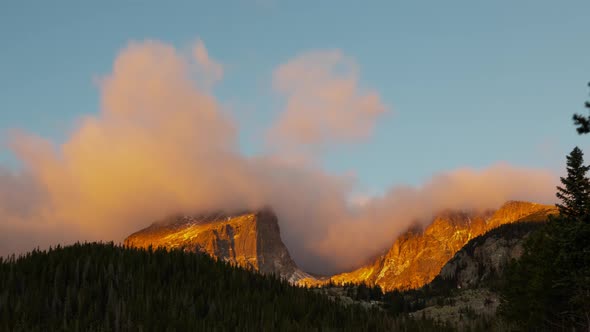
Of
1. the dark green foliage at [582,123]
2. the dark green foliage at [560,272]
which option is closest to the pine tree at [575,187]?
the dark green foliage at [560,272]

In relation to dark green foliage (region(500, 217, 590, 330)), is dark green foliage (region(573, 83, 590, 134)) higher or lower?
higher

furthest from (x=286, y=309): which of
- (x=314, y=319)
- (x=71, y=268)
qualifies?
(x=71, y=268)

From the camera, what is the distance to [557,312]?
79.7 m

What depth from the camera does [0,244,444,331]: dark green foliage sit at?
20.7 m

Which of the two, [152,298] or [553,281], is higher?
[152,298]

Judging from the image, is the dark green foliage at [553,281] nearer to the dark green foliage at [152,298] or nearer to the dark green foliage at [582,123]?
the dark green foliage at [582,123]

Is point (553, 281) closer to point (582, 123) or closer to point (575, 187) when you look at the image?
point (575, 187)

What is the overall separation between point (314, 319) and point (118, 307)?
972 centimetres

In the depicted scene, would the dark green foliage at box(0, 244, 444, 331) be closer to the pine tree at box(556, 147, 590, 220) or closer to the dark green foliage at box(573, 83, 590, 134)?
the dark green foliage at box(573, 83, 590, 134)

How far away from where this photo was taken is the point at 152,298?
924 inches

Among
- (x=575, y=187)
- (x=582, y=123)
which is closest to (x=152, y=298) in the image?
(x=582, y=123)

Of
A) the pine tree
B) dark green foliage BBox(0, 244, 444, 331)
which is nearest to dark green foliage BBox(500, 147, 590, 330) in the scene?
the pine tree

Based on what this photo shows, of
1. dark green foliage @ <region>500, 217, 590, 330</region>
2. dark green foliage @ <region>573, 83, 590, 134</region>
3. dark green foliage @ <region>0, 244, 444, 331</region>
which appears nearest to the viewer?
dark green foliage @ <region>0, 244, 444, 331</region>

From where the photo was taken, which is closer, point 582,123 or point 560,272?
point 582,123
